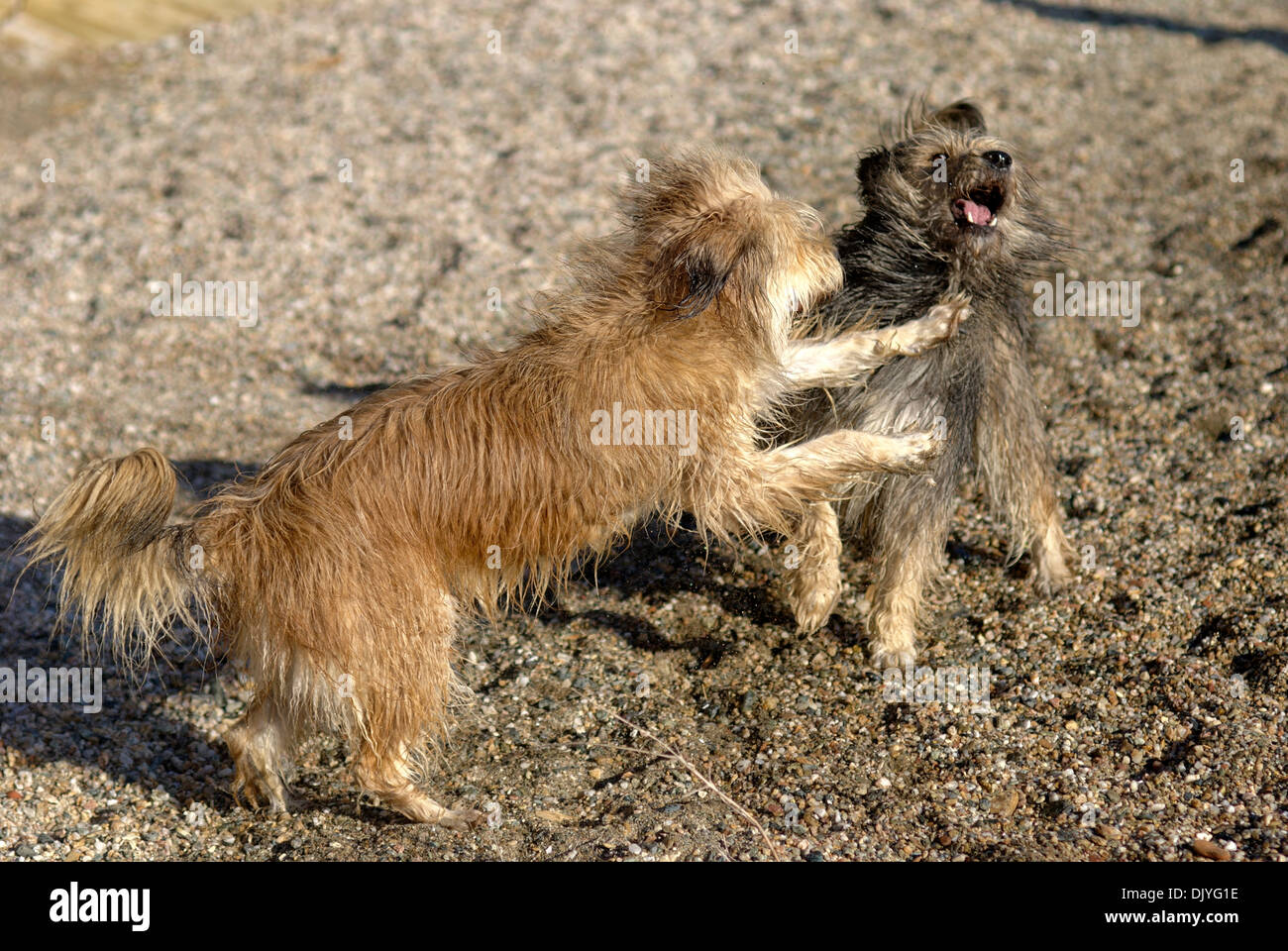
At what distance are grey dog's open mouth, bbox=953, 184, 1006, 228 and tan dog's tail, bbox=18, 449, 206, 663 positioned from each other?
3157 millimetres

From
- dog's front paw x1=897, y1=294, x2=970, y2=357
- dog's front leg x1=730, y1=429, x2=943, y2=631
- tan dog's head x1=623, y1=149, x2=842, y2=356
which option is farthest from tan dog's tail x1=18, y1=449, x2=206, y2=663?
dog's front paw x1=897, y1=294, x2=970, y2=357

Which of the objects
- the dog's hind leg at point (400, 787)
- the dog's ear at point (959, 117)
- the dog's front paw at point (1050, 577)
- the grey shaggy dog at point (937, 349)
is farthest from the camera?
the dog's front paw at point (1050, 577)

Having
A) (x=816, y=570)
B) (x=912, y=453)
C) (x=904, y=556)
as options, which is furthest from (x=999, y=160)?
(x=816, y=570)

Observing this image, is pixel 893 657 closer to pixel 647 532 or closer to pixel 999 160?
pixel 647 532

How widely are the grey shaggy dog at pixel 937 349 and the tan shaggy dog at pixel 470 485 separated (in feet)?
1.39

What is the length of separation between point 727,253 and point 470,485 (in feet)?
4.02

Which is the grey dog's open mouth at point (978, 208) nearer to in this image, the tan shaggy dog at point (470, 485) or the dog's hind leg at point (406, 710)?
the tan shaggy dog at point (470, 485)

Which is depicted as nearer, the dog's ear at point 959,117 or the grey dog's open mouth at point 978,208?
the grey dog's open mouth at point 978,208

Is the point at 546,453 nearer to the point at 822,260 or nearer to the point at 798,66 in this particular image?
the point at 822,260

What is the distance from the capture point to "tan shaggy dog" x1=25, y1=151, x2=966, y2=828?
4.04 metres

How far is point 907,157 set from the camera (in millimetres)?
4914

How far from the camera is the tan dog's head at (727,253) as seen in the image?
422 centimetres

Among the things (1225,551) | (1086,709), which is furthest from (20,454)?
(1225,551)

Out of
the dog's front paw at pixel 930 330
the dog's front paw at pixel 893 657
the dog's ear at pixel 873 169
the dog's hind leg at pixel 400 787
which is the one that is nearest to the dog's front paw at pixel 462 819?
the dog's hind leg at pixel 400 787
